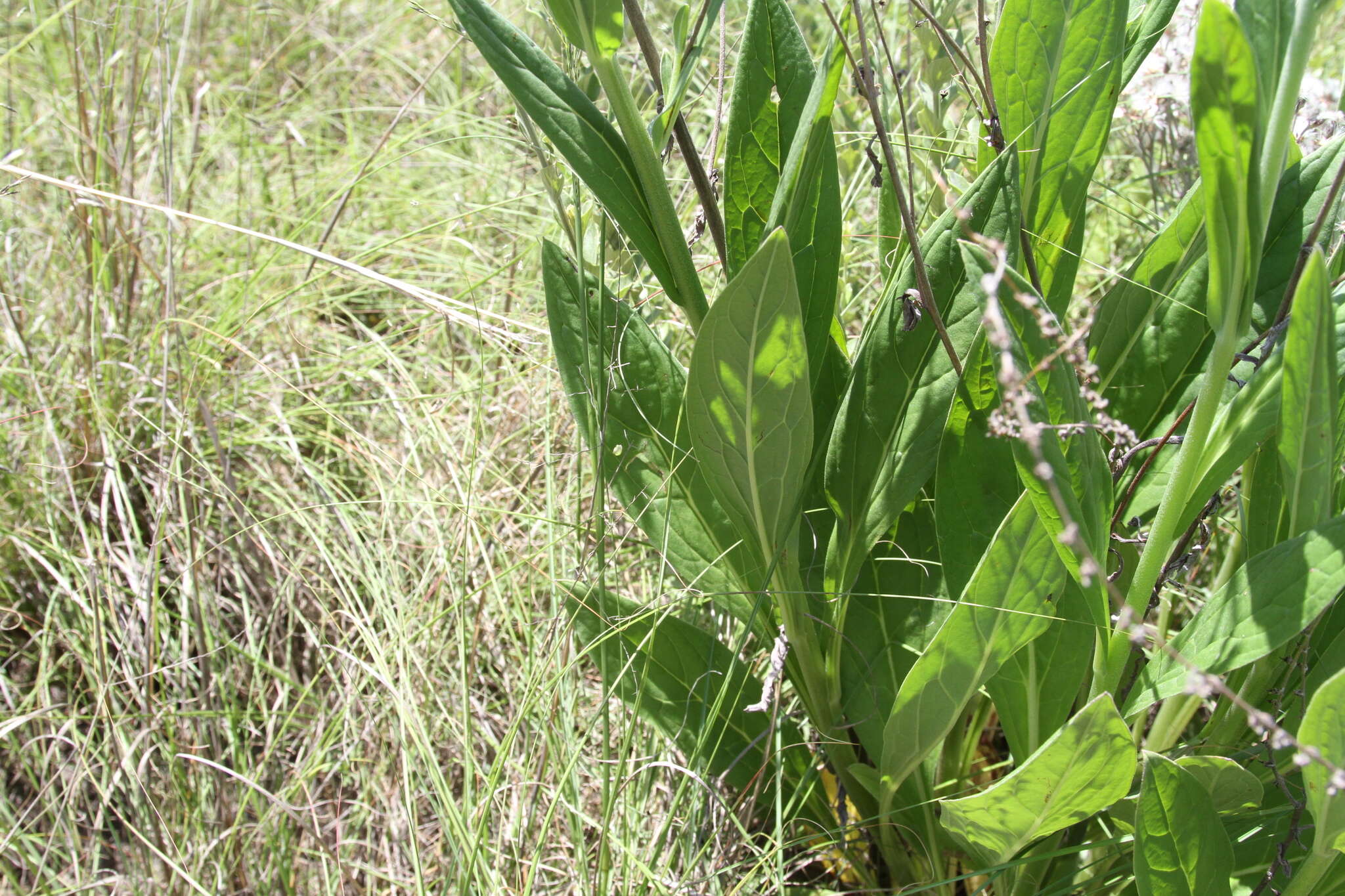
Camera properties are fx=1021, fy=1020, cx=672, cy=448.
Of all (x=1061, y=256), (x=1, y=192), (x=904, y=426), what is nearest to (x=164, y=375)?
(x=1, y=192)

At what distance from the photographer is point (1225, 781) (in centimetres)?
81

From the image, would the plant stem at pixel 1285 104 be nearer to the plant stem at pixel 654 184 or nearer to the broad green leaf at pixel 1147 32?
the broad green leaf at pixel 1147 32

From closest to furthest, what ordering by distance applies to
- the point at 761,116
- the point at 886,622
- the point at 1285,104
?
the point at 1285,104 → the point at 761,116 → the point at 886,622

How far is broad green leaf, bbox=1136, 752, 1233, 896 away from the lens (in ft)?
2.49

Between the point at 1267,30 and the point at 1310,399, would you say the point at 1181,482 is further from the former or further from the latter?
the point at 1267,30

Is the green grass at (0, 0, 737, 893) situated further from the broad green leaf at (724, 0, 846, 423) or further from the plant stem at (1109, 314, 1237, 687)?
the plant stem at (1109, 314, 1237, 687)

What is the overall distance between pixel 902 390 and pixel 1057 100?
0.96ft

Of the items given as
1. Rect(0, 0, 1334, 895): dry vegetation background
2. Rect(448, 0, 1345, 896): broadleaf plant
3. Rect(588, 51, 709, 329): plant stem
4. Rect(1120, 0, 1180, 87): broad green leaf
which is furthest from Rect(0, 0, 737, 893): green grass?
Rect(1120, 0, 1180, 87): broad green leaf

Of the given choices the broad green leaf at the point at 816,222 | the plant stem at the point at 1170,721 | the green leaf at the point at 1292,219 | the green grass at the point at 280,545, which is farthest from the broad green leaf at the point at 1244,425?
the green grass at the point at 280,545

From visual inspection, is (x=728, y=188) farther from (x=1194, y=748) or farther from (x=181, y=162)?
(x=181, y=162)

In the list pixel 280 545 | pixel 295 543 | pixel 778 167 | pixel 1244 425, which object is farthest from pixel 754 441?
pixel 295 543

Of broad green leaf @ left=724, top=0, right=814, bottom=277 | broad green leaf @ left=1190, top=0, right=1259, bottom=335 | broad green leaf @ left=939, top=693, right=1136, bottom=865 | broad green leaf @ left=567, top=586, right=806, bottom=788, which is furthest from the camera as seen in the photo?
broad green leaf @ left=567, top=586, right=806, bottom=788

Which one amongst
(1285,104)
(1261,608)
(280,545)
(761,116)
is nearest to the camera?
(1285,104)

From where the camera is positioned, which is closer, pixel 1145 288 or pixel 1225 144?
pixel 1225 144
